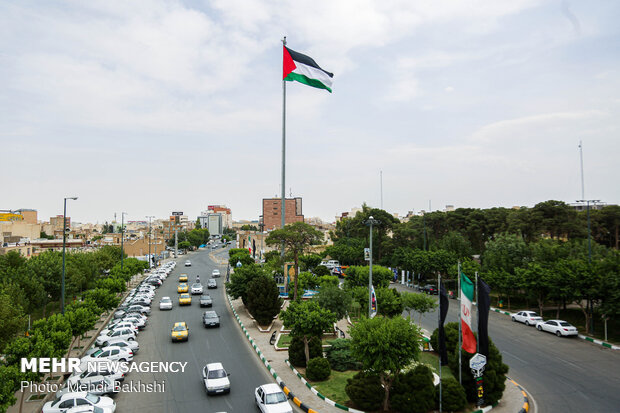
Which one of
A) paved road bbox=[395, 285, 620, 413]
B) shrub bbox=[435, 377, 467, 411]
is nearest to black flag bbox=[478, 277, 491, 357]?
shrub bbox=[435, 377, 467, 411]

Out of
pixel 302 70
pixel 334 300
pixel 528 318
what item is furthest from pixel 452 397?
pixel 302 70

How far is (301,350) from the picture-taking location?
71.8ft

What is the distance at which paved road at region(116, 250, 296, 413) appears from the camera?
17.2 metres

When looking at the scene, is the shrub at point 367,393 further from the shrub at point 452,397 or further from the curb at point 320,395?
the shrub at point 452,397

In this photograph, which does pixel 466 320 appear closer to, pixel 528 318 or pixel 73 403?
pixel 73 403

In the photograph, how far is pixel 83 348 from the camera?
26.0m

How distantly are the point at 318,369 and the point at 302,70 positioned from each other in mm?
23423

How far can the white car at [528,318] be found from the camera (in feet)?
103

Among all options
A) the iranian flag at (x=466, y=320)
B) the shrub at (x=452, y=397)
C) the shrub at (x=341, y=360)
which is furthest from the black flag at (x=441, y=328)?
the shrub at (x=341, y=360)

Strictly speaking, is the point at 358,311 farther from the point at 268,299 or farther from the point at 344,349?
the point at 344,349

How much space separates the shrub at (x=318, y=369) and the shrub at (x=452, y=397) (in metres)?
5.73

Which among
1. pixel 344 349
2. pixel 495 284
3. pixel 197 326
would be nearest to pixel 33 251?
pixel 197 326

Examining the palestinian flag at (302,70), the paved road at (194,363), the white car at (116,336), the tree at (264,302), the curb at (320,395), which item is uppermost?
the palestinian flag at (302,70)

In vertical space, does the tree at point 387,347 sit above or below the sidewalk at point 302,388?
above
